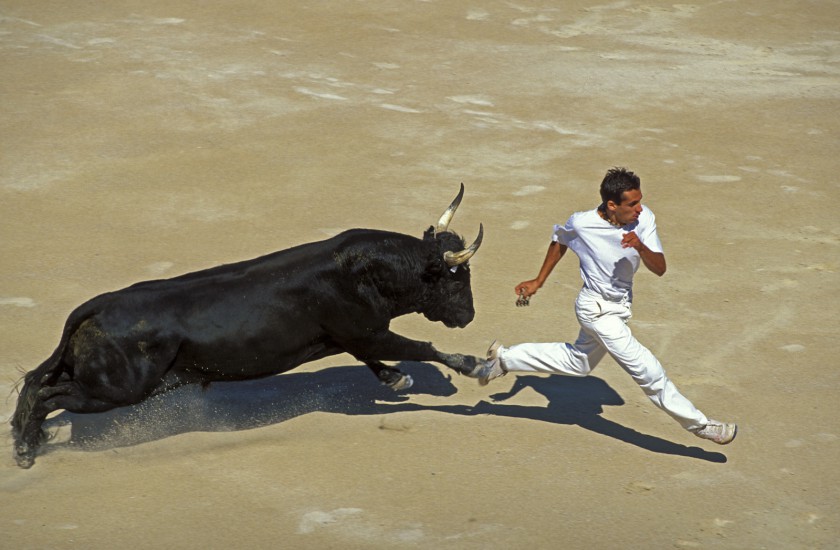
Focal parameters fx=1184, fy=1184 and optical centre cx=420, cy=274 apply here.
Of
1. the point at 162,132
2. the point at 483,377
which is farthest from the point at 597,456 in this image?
the point at 162,132

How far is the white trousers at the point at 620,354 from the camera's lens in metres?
7.00

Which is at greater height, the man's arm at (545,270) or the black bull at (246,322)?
the man's arm at (545,270)

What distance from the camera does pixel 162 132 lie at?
12617 mm

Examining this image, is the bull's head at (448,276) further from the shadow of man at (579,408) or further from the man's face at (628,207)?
the man's face at (628,207)

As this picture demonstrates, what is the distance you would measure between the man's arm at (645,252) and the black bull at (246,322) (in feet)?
3.53

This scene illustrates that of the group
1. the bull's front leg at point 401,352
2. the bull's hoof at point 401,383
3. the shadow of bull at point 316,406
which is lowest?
the shadow of bull at point 316,406

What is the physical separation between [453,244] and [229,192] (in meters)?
4.21

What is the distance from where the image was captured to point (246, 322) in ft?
23.8

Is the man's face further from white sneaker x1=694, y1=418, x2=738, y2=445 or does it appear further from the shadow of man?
the shadow of man

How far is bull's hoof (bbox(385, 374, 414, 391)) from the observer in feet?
26.3

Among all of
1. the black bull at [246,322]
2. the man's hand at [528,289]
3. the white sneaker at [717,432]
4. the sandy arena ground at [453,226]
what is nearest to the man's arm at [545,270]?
the man's hand at [528,289]

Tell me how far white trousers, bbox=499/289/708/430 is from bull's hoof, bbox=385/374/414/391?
111 cm

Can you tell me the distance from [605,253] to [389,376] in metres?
1.82

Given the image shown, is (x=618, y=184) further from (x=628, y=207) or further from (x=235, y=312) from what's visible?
(x=235, y=312)
